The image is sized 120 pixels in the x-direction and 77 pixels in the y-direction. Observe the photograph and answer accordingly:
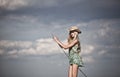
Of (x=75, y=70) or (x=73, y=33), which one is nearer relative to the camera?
(x=75, y=70)

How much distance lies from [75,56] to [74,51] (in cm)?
14

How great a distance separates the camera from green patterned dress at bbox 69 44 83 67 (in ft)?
23.6

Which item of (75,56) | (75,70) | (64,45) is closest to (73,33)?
(64,45)

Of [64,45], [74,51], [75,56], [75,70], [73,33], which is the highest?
[73,33]

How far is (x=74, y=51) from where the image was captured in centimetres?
729

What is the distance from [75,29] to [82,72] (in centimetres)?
117

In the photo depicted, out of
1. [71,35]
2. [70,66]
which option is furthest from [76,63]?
[71,35]

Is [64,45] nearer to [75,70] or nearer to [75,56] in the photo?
[75,56]

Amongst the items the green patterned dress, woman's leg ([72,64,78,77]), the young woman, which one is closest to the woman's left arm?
the young woman

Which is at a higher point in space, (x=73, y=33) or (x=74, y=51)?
(x=73, y=33)

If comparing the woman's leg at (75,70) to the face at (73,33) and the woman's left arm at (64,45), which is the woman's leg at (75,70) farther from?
the face at (73,33)

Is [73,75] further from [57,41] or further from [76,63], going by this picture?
[57,41]

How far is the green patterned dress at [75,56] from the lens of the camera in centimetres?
720

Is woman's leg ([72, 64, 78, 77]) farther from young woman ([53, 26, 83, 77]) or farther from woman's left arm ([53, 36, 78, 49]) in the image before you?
woman's left arm ([53, 36, 78, 49])
